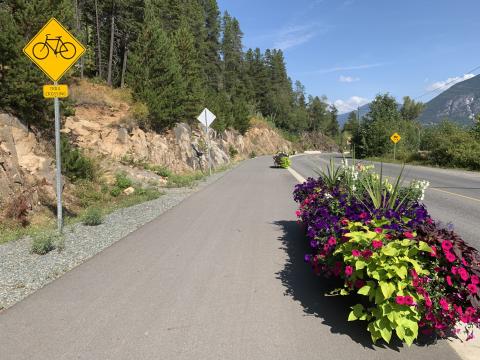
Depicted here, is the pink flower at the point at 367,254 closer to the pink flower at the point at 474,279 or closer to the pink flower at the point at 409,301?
the pink flower at the point at 409,301

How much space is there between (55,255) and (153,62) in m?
18.5

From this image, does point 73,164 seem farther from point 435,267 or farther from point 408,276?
point 435,267

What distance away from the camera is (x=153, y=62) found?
22656 mm

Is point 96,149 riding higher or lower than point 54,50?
lower

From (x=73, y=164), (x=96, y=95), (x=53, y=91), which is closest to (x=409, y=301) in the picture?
(x=53, y=91)

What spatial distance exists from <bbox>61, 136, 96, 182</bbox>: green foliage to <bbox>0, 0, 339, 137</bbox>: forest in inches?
41.4

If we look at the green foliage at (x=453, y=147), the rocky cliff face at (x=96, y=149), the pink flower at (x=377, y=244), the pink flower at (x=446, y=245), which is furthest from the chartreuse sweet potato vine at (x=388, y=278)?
the green foliage at (x=453, y=147)

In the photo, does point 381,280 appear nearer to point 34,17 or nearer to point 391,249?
point 391,249

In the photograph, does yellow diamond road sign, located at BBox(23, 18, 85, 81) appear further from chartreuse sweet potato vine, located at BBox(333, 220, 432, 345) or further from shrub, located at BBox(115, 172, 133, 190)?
shrub, located at BBox(115, 172, 133, 190)

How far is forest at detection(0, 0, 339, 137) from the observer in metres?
10.6

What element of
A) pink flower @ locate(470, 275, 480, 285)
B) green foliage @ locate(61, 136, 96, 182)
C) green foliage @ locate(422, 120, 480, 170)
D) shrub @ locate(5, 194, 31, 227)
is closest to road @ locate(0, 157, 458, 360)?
pink flower @ locate(470, 275, 480, 285)

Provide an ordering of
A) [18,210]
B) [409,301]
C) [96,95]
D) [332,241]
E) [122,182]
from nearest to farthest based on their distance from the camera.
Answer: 1. [409,301]
2. [332,241]
3. [18,210]
4. [122,182]
5. [96,95]

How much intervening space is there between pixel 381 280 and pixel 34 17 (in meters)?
12.5

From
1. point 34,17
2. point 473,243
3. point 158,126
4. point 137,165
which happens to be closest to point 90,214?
point 34,17
